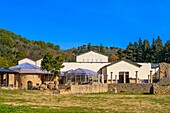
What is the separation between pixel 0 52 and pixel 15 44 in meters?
22.6

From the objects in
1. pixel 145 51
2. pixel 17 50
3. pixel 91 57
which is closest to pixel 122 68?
pixel 91 57

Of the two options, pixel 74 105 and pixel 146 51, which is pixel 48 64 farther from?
pixel 146 51

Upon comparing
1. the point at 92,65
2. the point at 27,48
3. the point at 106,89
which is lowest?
the point at 106,89

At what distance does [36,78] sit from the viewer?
5666 cm

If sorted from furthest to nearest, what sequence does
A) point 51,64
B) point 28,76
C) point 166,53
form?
point 166,53
point 51,64
point 28,76

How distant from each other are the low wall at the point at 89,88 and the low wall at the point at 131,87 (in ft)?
3.57

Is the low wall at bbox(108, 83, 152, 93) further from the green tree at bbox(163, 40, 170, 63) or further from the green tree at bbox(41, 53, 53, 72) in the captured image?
the green tree at bbox(163, 40, 170, 63)

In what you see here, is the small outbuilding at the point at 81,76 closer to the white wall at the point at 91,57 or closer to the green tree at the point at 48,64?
the green tree at the point at 48,64

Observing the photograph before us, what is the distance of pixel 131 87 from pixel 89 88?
7425 mm

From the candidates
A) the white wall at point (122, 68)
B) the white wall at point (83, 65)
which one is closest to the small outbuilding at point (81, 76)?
the white wall at point (122, 68)

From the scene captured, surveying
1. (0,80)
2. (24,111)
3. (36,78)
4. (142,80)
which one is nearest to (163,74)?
(142,80)

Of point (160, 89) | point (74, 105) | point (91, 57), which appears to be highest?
point (91, 57)

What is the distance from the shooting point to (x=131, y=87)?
49.9 meters

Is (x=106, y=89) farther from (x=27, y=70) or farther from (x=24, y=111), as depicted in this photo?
Result: (x=24, y=111)
